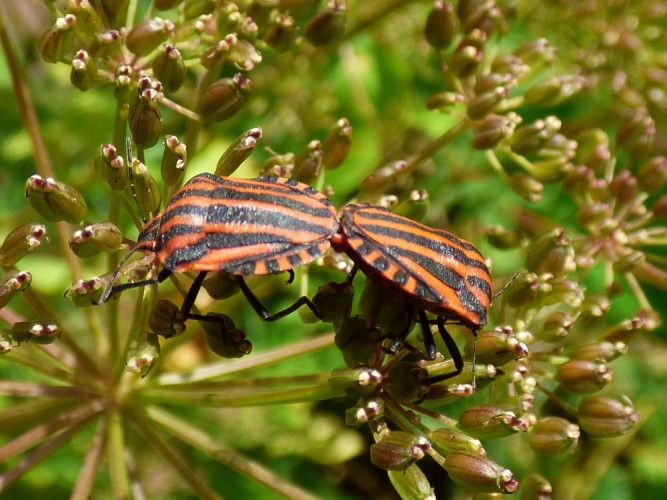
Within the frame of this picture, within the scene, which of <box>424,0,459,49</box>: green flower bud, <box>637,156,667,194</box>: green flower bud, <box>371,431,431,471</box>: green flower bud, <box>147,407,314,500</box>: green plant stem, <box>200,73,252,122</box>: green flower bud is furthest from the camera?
<box>637,156,667,194</box>: green flower bud

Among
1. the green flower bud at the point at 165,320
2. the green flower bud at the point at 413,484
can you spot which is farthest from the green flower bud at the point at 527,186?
the green flower bud at the point at 165,320

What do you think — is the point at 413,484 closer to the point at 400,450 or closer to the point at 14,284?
the point at 400,450

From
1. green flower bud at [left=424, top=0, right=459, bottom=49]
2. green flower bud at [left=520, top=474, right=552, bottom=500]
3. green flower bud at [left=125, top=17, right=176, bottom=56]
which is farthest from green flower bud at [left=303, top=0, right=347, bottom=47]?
green flower bud at [left=520, top=474, right=552, bottom=500]

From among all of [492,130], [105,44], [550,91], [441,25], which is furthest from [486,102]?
[105,44]

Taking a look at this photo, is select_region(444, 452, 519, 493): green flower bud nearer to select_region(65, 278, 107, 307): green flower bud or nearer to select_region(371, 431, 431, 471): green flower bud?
select_region(371, 431, 431, 471): green flower bud

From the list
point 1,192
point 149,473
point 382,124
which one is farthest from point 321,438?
point 1,192

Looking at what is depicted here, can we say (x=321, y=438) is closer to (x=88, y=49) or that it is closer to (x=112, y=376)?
(x=112, y=376)

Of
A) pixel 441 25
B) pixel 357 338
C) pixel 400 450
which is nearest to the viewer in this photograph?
pixel 400 450
